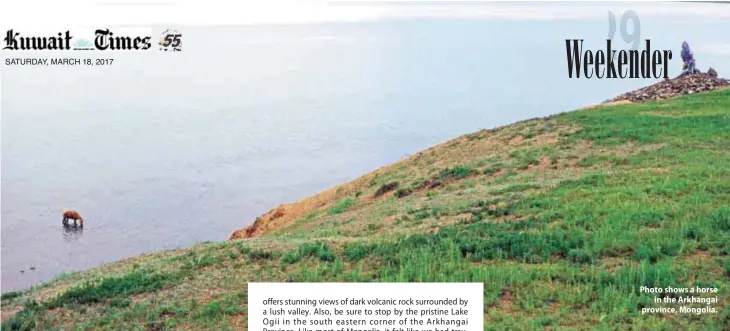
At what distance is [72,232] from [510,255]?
48.1ft

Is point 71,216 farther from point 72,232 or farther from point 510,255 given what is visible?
point 510,255

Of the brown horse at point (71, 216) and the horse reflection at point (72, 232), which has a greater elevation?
the brown horse at point (71, 216)

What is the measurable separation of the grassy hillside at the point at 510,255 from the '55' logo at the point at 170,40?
2843mm

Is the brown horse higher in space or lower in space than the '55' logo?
lower

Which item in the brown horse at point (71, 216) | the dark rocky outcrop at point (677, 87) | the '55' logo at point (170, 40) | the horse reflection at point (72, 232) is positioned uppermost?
the dark rocky outcrop at point (677, 87)

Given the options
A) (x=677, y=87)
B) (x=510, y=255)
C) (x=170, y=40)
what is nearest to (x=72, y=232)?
(x=170, y=40)

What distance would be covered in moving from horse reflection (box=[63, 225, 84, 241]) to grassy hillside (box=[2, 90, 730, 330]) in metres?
8.52

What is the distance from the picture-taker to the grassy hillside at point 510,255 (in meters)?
7.26

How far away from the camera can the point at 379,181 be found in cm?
1848

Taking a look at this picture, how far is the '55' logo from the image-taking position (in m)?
11.1

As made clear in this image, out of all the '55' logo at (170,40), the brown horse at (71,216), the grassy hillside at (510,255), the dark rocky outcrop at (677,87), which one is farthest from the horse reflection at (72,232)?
the dark rocky outcrop at (677,87)

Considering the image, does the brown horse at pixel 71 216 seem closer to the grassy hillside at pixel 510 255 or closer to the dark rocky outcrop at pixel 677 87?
the grassy hillside at pixel 510 255

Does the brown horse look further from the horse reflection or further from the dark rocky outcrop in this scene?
the dark rocky outcrop

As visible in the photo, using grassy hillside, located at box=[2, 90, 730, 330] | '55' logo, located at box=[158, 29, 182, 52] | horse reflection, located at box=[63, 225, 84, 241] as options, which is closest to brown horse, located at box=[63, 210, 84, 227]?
horse reflection, located at box=[63, 225, 84, 241]
